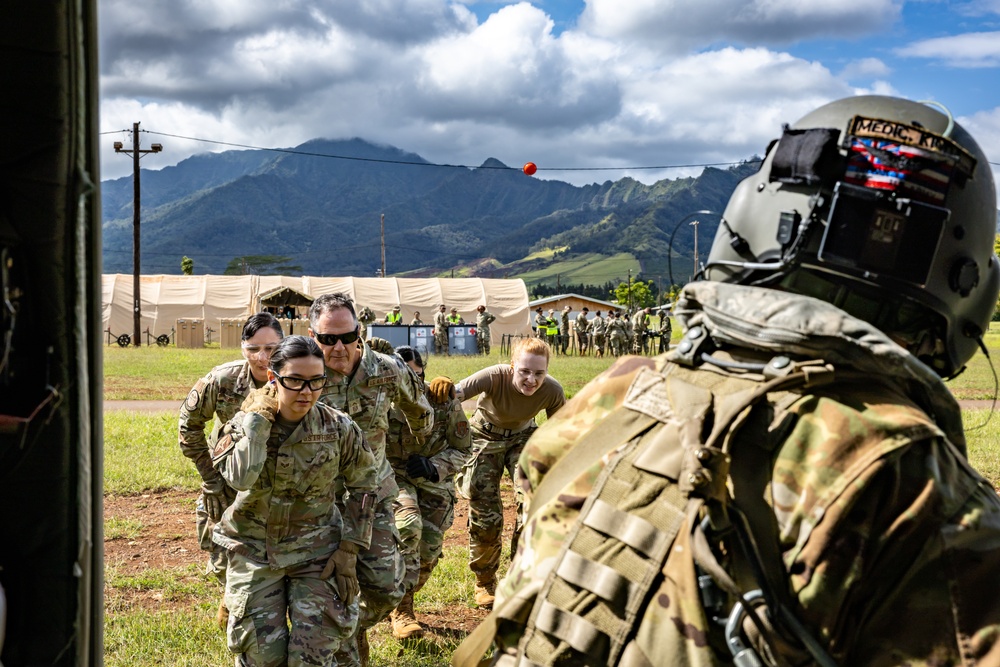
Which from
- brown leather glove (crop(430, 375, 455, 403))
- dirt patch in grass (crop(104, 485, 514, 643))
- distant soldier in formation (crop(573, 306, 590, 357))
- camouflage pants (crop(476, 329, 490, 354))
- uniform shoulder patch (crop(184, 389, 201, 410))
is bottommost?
camouflage pants (crop(476, 329, 490, 354))

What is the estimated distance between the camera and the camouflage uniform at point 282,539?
14.6 ft

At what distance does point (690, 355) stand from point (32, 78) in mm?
1241

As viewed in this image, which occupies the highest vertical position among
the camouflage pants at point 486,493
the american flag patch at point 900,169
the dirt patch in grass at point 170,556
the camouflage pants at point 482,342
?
the american flag patch at point 900,169

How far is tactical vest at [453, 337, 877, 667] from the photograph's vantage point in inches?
63.3

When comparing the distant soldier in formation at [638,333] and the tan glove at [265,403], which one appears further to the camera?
the distant soldier in formation at [638,333]

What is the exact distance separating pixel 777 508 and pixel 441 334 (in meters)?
31.9

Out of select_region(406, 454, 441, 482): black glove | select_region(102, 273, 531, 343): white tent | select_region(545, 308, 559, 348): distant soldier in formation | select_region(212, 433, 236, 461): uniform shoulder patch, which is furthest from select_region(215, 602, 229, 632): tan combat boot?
select_region(102, 273, 531, 343): white tent

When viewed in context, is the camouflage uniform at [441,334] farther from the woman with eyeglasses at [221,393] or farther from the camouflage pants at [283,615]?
the camouflage pants at [283,615]

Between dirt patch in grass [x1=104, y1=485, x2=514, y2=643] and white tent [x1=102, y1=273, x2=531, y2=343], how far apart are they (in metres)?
36.9

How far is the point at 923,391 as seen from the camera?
171cm

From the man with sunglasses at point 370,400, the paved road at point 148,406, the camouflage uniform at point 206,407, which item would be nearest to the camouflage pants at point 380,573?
the man with sunglasses at point 370,400

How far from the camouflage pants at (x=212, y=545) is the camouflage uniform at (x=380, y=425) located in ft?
2.40

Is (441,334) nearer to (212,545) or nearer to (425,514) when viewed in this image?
(425,514)

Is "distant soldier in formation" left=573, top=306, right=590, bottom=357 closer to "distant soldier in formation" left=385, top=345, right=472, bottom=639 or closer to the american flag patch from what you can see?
"distant soldier in formation" left=385, top=345, right=472, bottom=639
